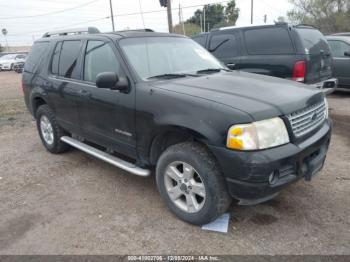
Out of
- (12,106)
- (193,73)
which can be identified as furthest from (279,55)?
(12,106)

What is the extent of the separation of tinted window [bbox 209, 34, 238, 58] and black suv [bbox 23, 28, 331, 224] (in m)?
3.13

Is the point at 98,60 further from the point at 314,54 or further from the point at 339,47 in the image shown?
the point at 339,47

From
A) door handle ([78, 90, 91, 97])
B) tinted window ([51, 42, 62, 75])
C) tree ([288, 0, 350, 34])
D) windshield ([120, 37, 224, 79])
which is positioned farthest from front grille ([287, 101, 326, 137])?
tree ([288, 0, 350, 34])

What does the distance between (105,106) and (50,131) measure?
195cm

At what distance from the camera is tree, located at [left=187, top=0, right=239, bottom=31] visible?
57938mm

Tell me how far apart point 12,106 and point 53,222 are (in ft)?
27.4

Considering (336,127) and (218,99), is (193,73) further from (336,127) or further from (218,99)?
(336,127)

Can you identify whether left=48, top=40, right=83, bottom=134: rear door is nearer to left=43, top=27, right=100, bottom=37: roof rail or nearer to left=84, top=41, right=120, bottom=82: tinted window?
left=84, top=41, right=120, bottom=82: tinted window

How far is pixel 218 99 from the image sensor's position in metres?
2.92

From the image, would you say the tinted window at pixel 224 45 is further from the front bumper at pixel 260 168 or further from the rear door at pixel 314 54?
the front bumper at pixel 260 168

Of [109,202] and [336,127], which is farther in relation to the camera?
[336,127]

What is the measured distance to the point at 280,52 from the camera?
257 inches

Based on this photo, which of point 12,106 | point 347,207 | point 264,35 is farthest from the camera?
point 12,106

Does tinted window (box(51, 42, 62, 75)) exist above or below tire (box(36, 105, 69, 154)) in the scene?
above
